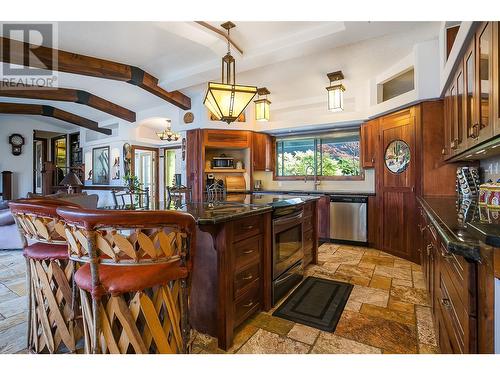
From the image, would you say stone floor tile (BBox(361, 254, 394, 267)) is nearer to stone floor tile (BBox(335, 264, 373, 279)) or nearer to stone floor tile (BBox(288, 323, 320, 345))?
stone floor tile (BBox(335, 264, 373, 279))

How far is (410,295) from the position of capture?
8.19 ft

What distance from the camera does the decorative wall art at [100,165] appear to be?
294 inches

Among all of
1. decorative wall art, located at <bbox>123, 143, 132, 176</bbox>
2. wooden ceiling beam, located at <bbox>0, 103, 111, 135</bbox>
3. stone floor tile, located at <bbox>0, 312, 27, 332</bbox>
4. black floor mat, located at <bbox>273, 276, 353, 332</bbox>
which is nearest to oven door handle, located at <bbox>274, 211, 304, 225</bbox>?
black floor mat, located at <bbox>273, 276, 353, 332</bbox>

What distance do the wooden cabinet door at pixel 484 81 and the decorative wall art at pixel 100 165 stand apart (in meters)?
8.15

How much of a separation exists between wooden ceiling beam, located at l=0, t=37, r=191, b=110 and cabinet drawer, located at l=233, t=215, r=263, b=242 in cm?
357

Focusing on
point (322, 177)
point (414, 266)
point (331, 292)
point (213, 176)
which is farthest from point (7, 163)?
point (414, 266)

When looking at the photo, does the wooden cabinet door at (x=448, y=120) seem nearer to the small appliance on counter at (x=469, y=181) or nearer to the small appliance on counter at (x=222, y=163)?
the small appliance on counter at (x=469, y=181)

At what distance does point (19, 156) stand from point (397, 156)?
10.0m

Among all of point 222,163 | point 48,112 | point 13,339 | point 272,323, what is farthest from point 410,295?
point 48,112

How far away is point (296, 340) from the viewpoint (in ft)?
5.94

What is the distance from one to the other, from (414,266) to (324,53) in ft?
10.4

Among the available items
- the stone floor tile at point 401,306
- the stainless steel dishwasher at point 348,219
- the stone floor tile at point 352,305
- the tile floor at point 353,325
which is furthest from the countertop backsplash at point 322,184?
the stone floor tile at point 352,305

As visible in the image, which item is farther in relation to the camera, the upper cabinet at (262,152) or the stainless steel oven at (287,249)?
the upper cabinet at (262,152)

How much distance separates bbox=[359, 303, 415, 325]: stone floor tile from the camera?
2.06 metres
